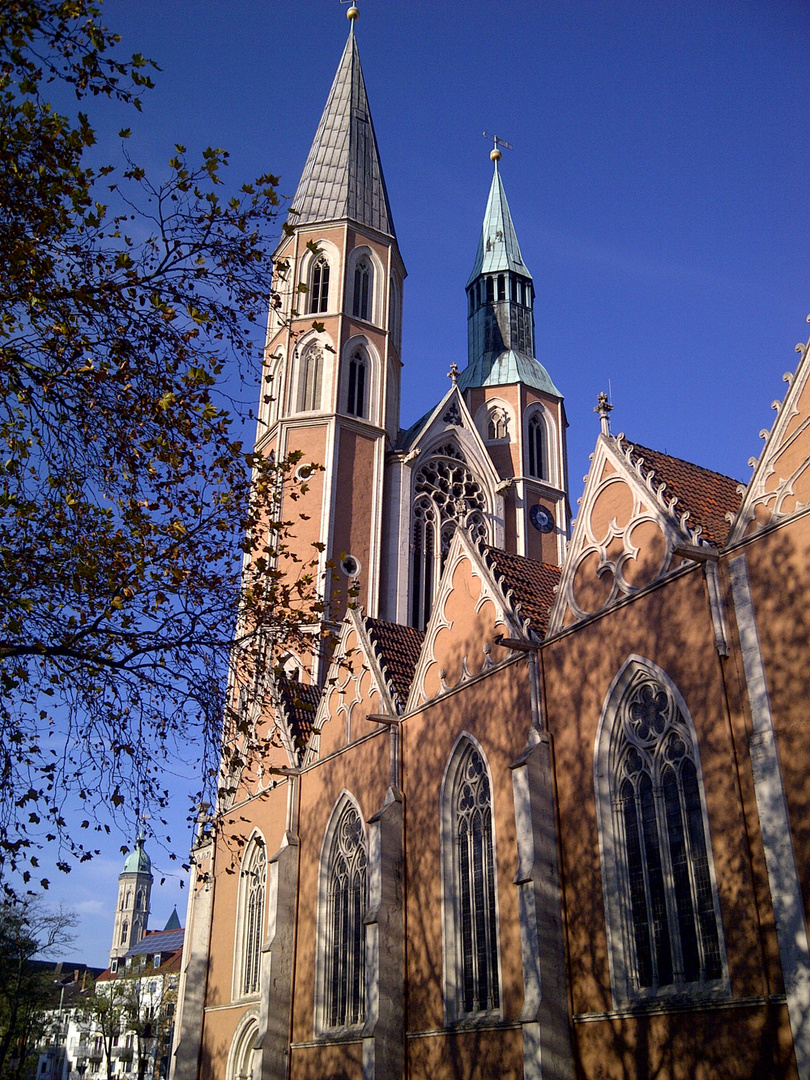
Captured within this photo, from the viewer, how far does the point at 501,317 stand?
50250mm

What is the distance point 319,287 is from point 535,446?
38.7 ft

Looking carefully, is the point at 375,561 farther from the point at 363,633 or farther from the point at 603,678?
the point at 603,678

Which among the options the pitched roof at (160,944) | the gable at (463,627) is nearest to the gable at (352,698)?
the gable at (463,627)

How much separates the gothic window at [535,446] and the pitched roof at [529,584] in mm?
21913

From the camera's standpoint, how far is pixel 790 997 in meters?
12.5

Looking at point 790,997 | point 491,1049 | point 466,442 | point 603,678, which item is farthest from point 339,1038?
point 466,442

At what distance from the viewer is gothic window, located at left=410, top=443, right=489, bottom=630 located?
3934 centimetres

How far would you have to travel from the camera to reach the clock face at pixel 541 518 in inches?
1719

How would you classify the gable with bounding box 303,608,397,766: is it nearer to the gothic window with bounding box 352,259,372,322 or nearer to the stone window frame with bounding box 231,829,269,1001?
the stone window frame with bounding box 231,829,269,1001

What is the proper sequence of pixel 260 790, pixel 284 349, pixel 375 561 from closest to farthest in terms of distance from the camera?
pixel 260 790 → pixel 375 561 → pixel 284 349

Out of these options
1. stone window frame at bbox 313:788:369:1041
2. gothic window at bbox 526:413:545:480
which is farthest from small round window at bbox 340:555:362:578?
stone window frame at bbox 313:788:369:1041

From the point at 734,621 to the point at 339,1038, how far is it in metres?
13.2

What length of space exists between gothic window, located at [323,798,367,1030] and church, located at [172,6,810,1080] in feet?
0.23

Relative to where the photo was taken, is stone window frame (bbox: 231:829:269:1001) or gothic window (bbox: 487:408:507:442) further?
gothic window (bbox: 487:408:507:442)
